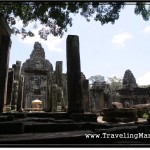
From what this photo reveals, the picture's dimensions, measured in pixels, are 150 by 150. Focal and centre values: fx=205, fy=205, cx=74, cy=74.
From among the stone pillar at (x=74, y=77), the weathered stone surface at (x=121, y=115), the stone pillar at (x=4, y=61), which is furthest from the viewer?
the weathered stone surface at (x=121, y=115)

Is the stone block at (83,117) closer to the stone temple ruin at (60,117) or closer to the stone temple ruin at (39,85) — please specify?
the stone temple ruin at (60,117)

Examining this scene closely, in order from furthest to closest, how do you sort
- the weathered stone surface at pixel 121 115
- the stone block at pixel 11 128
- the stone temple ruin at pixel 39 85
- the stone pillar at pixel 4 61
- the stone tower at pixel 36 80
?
the stone tower at pixel 36 80 < the stone temple ruin at pixel 39 85 < the weathered stone surface at pixel 121 115 < the stone pillar at pixel 4 61 < the stone block at pixel 11 128

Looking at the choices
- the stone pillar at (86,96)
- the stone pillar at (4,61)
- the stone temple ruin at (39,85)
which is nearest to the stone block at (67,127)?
the stone pillar at (4,61)

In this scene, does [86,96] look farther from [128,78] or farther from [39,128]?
[128,78]

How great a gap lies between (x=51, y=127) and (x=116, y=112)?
828 centimetres

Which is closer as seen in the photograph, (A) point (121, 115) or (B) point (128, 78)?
(A) point (121, 115)

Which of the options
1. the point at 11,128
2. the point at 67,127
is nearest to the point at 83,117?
the point at 67,127

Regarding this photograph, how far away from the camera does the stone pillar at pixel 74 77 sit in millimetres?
8391

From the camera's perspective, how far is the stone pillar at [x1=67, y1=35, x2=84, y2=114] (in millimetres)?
8391

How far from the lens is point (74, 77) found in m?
8.69

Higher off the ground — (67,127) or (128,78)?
(128,78)

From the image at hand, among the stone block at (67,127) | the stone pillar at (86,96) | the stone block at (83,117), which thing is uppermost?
the stone pillar at (86,96)

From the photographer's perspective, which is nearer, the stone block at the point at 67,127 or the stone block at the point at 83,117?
the stone block at the point at 67,127

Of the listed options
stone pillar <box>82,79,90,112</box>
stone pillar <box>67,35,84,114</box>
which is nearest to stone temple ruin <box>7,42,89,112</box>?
stone pillar <box>82,79,90,112</box>
